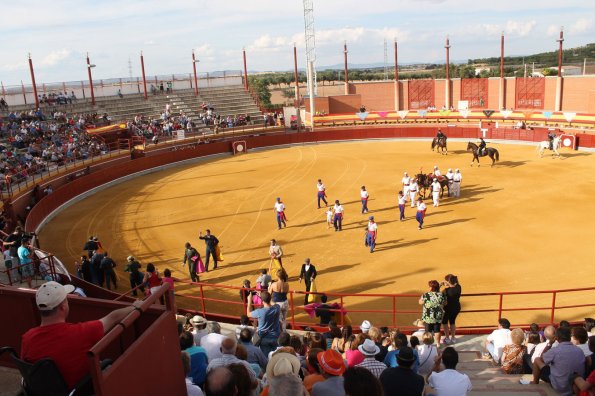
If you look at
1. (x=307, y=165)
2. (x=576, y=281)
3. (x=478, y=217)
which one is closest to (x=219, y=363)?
(x=576, y=281)

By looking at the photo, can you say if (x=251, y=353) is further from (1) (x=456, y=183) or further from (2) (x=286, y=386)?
(1) (x=456, y=183)

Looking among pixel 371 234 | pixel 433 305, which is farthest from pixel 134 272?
pixel 433 305

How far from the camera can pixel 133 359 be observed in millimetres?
3805

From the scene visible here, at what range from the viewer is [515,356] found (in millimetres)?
8281

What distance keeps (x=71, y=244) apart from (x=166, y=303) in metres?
18.5

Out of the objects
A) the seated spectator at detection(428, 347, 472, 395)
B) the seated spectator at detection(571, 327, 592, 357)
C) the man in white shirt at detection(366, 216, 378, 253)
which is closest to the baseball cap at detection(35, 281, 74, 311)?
the seated spectator at detection(428, 347, 472, 395)

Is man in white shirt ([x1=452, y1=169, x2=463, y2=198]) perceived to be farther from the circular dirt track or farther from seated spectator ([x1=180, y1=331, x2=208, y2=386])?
seated spectator ([x1=180, y1=331, x2=208, y2=386])

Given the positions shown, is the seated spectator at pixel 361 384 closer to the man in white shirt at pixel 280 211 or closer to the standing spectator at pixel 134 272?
the standing spectator at pixel 134 272

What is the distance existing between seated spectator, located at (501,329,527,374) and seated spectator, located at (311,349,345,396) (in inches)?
179

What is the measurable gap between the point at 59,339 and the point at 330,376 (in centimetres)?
262

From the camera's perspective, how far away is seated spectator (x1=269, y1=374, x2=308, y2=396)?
4.01 m

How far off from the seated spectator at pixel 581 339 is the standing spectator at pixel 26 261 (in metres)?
11.9

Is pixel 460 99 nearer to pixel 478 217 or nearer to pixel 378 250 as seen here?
pixel 478 217

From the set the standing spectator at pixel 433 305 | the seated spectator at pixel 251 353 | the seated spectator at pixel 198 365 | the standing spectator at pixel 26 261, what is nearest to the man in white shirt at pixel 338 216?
the standing spectator at pixel 433 305
